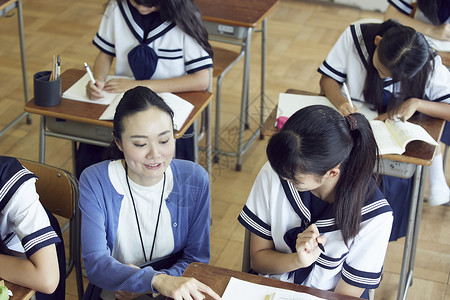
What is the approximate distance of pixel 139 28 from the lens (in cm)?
240

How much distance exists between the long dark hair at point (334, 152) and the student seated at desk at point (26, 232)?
1.93 ft

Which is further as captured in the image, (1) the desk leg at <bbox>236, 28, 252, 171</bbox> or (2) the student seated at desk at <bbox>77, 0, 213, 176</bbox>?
(1) the desk leg at <bbox>236, 28, 252, 171</bbox>

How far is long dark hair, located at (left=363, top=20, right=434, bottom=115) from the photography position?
6.51ft

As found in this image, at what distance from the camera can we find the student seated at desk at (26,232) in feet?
4.70

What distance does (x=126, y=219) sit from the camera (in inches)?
67.4

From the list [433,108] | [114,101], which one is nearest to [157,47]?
[114,101]

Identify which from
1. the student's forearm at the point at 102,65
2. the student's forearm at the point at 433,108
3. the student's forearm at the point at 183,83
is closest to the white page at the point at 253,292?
the student's forearm at the point at 433,108

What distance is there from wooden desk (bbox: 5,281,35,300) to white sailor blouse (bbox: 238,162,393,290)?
1.91 feet

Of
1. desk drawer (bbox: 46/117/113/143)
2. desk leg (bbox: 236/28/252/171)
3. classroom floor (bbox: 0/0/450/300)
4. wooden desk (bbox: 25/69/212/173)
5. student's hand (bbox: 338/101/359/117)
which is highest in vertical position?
student's hand (bbox: 338/101/359/117)

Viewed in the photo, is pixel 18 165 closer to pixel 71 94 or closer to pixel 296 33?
pixel 71 94

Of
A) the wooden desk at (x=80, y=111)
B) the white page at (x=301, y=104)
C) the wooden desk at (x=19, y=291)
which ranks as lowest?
the wooden desk at (x=80, y=111)

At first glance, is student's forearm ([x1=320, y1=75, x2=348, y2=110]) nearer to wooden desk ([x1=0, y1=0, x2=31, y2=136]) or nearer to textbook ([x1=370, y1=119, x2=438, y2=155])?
textbook ([x1=370, y1=119, x2=438, y2=155])

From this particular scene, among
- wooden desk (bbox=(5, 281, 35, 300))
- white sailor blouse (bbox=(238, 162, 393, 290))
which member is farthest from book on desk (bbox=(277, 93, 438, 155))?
wooden desk (bbox=(5, 281, 35, 300))

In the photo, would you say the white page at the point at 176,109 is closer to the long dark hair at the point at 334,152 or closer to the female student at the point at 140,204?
the female student at the point at 140,204
